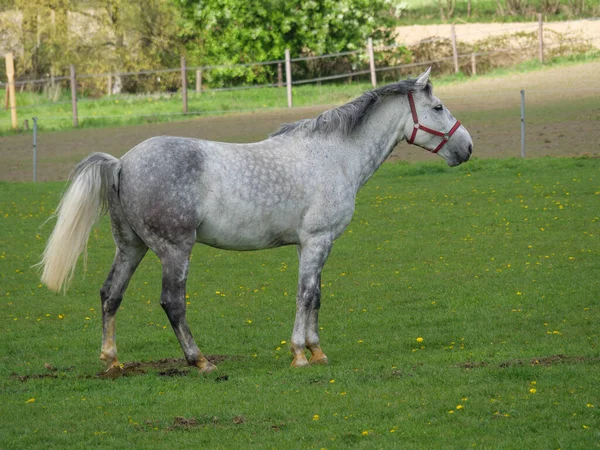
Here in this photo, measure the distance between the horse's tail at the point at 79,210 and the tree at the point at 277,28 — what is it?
99.4 feet

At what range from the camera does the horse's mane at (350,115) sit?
9.02 meters

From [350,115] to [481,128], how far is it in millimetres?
18276

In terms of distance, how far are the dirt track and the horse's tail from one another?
17205mm

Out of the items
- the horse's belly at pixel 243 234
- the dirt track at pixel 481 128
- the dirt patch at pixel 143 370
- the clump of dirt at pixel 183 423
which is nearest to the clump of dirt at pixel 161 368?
the dirt patch at pixel 143 370

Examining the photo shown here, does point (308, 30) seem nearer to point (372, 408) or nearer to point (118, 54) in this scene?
Answer: point (118, 54)

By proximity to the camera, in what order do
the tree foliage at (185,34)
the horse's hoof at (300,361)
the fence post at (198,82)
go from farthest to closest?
the tree foliage at (185,34) → the fence post at (198,82) → the horse's hoof at (300,361)

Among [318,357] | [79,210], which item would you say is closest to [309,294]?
[318,357]

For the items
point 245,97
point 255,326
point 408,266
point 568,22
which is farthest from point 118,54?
point 255,326

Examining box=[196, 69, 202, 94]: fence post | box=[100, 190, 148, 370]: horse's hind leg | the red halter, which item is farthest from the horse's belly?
box=[196, 69, 202, 94]: fence post

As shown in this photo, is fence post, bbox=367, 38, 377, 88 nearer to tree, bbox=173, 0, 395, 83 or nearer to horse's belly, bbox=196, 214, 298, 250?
tree, bbox=173, 0, 395, 83

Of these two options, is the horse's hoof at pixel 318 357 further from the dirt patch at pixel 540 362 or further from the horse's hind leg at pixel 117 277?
the horse's hind leg at pixel 117 277

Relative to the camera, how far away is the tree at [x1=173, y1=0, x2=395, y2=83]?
38750 mm

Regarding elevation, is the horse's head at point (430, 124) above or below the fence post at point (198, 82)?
below

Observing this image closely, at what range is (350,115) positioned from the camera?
906 cm
